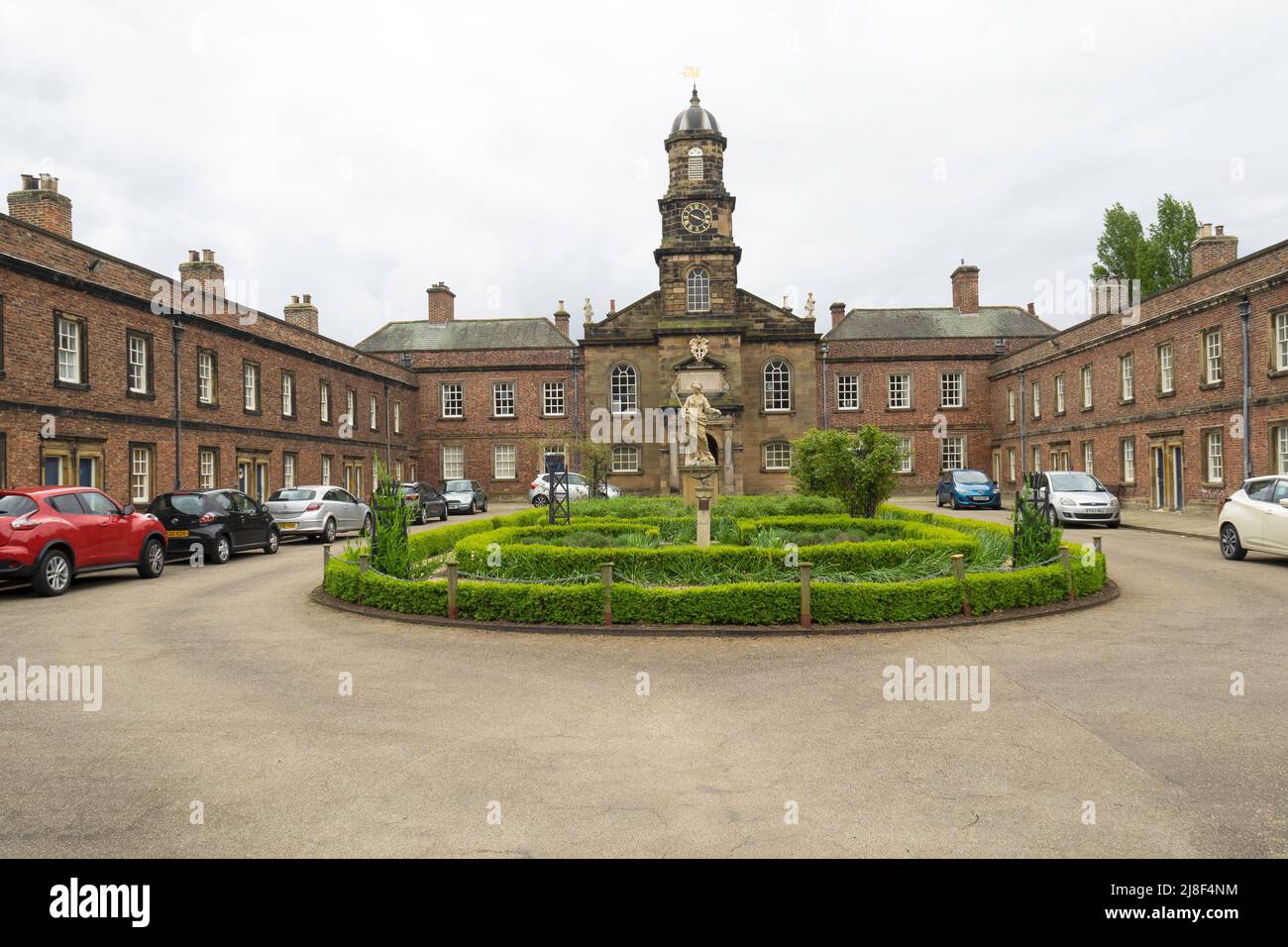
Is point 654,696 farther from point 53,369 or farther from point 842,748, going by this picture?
point 53,369

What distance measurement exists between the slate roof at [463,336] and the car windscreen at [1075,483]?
29075mm

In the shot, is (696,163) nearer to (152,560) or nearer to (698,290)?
(698,290)

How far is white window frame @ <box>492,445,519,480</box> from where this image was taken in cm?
4431

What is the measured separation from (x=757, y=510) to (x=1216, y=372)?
16.4m

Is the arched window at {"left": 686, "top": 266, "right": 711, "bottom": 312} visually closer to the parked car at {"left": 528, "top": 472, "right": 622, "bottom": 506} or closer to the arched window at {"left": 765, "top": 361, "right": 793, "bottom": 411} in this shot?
the arched window at {"left": 765, "top": 361, "right": 793, "bottom": 411}

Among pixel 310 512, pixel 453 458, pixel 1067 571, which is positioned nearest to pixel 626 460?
A: pixel 453 458

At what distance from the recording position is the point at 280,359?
102ft

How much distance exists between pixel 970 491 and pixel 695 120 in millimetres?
22804

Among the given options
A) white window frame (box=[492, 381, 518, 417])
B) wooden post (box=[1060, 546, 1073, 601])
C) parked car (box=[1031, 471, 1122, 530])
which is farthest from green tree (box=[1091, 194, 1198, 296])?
wooden post (box=[1060, 546, 1073, 601])

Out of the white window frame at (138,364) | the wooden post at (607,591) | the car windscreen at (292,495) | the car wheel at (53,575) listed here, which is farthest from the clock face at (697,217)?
the wooden post at (607,591)

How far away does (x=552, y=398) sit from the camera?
44.2m

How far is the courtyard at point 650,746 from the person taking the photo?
4.04 metres

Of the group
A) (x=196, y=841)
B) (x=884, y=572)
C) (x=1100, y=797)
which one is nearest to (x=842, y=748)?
(x=1100, y=797)

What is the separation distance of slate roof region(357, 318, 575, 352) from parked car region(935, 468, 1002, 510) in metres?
23.4
